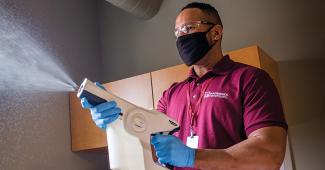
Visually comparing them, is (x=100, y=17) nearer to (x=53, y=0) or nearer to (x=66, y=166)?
(x=53, y=0)

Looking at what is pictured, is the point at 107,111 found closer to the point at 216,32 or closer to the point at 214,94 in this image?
the point at 214,94

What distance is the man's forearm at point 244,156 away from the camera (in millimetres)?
1001

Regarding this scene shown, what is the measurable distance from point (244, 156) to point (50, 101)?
5.29 ft

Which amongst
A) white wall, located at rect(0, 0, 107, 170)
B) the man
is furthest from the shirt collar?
white wall, located at rect(0, 0, 107, 170)

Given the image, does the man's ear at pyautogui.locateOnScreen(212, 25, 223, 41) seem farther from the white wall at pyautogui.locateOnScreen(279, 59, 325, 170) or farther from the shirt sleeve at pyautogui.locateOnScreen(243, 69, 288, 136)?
the white wall at pyautogui.locateOnScreen(279, 59, 325, 170)

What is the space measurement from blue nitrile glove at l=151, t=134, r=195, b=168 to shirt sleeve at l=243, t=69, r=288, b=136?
0.75 ft

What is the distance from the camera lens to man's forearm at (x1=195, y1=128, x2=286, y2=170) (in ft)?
3.28

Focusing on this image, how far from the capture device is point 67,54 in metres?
2.50

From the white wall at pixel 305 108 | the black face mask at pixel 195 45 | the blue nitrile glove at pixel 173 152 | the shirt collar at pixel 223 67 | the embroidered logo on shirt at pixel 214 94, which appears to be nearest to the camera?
the blue nitrile glove at pixel 173 152

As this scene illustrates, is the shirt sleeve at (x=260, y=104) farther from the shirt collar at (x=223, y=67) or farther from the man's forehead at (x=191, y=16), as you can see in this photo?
the man's forehead at (x=191, y=16)

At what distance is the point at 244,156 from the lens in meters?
1.00

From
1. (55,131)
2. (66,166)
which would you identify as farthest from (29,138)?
(66,166)

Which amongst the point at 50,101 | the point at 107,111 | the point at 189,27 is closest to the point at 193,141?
the point at 107,111

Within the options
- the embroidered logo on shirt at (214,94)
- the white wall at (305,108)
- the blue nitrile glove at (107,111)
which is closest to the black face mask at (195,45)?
the embroidered logo on shirt at (214,94)
